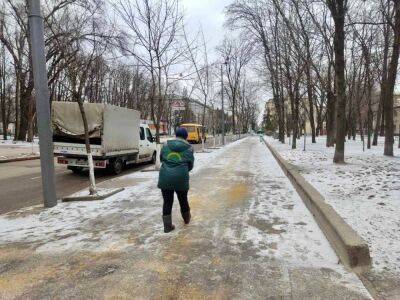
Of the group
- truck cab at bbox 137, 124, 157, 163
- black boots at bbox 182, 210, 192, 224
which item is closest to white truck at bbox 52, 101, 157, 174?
truck cab at bbox 137, 124, 157, 163

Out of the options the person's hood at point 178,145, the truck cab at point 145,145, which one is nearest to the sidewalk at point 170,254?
the person's hood at point 178,145

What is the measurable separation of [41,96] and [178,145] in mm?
3465

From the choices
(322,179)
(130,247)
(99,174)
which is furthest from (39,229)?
(99,174)

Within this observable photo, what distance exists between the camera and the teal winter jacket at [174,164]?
630 centimetres

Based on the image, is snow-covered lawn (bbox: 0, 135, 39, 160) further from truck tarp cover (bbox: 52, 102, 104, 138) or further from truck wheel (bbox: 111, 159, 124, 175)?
truck wheel (bbox: 111, 159, 124, 175)

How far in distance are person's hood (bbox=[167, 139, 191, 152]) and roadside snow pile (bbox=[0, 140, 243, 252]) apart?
126cm

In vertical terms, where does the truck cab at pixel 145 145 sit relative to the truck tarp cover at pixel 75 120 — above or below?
Answer: below

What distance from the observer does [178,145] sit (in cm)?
634

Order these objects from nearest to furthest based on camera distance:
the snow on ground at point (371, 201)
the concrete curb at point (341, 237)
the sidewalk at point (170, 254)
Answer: the sidewalk at point (170, 254) < the concrete curb at point (341, 237) < the snow on ground at point (371, 201)

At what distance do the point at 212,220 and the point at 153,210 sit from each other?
4.52 ft

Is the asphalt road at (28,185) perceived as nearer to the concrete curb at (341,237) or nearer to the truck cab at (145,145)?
the truck cab at (145,145)

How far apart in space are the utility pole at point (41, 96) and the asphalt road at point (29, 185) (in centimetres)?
129

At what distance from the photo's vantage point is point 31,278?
4.56m

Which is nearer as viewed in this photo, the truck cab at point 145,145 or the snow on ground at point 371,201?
the snow on ground at point 371,201
